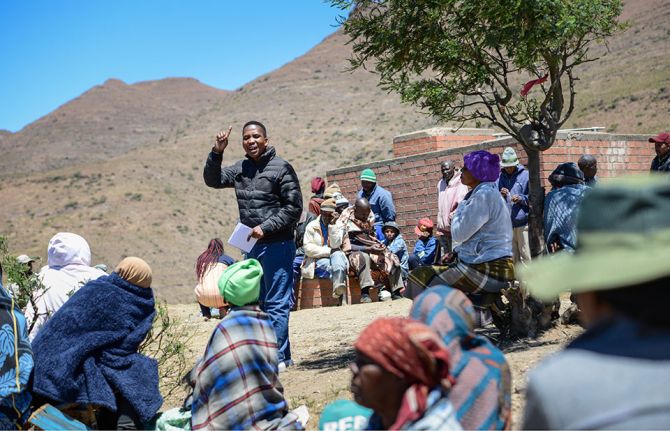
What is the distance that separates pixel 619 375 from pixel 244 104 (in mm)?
73642

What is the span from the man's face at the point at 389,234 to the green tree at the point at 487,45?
4.93 m

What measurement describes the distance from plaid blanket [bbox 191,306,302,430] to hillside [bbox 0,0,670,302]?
28.2 metres

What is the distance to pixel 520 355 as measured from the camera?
20.2ft

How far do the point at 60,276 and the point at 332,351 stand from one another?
3.00 metres

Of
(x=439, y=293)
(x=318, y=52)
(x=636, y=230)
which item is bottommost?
(x=439, y=293)

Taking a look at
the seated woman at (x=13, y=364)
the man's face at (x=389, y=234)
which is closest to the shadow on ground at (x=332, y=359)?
the seated woman at (x=13, y=364)

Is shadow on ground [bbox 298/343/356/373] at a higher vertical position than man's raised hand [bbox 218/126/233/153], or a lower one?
lower

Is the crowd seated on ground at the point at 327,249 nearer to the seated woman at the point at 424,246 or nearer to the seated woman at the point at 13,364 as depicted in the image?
the seated woman at the point at 424,246

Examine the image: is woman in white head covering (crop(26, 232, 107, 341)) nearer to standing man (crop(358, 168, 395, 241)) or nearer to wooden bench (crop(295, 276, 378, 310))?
wooden bench (crop(295, 276, 378, 310))

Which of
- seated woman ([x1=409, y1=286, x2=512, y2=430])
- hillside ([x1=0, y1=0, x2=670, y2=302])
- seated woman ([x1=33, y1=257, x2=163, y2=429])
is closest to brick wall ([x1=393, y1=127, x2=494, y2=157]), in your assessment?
seated woman ([x1=33, y1=257, x2=163, y2=429])

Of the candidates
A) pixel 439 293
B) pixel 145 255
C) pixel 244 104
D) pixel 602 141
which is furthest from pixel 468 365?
pixel 244 104

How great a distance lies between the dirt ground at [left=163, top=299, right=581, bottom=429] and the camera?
5832 mm

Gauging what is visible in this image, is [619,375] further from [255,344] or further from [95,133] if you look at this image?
[95,133]

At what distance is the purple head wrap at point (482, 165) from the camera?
629 centimetres
